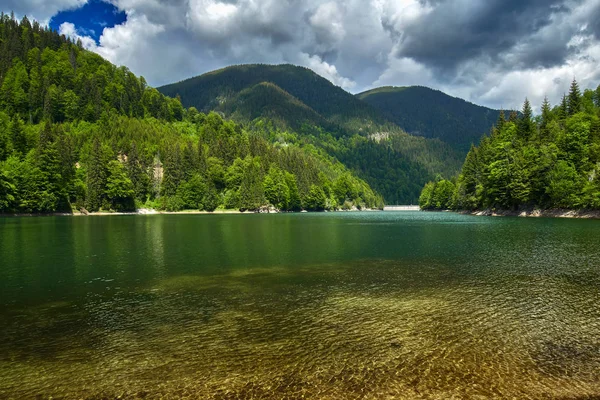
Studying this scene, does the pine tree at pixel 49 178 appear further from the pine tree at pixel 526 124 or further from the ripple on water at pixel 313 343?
the pine tree at pixel 526 124

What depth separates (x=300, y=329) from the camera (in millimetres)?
15812

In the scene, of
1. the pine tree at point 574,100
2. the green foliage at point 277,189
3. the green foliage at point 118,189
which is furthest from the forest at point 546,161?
the green foliage at point 118,189

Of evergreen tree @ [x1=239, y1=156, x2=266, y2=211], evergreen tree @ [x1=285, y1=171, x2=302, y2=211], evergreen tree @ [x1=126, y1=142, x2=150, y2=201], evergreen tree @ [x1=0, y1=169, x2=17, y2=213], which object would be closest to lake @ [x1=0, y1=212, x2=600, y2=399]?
evergreen tree @ [x1=0, y1=169, x2=17, y2=213]

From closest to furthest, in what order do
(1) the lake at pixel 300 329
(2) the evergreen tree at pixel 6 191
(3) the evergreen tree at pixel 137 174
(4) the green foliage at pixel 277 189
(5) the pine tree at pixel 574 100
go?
(1) the lake at pixel 300 329
(2) the evergreen tree at pixel 6 191
(5) the pine tree at pixel 574 100
(3) the evergreen tree at pixel 137 174
(4) the green foliage at pixel 277 189

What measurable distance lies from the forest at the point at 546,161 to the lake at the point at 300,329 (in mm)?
74813

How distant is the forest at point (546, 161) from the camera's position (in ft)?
307

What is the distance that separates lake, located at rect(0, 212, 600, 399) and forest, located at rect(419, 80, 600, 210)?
245 ft

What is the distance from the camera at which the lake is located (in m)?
11.1

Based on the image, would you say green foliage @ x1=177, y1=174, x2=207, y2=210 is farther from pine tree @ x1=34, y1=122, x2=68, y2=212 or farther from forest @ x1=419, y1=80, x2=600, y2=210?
forest @ x1=419, y1=80, x2=600, y2=210

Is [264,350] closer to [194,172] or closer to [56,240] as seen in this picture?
[56,240]

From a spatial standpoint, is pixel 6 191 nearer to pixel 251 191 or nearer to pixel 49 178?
pixel 49 178

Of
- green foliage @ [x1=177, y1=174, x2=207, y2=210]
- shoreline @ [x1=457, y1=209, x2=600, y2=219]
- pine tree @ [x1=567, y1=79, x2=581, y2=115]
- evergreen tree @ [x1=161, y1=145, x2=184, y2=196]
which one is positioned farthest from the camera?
evergreen tree @ [x1=161, y1=145, x2=184, y2=196]

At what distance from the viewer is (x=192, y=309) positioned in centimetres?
1900

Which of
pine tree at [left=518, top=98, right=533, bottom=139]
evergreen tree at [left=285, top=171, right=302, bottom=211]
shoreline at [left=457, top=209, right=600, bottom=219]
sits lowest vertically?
shoreline at [left=457, top=209, right=600, bottom=219]
